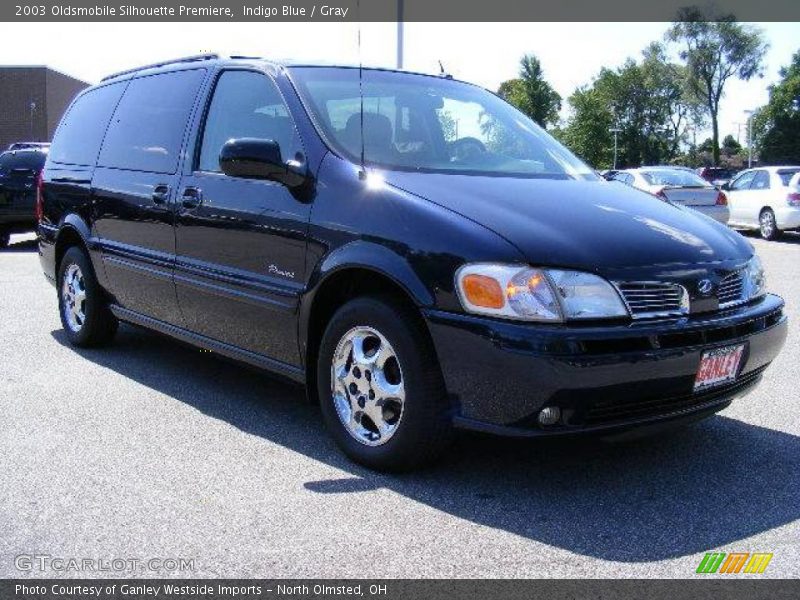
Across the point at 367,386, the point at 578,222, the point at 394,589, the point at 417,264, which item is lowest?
the point at 394,589

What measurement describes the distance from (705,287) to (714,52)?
248ft

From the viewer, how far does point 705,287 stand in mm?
3473

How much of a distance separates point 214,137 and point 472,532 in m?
2.60

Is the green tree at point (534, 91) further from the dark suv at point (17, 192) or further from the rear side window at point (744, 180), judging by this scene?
the dark suv at point (17, 192)

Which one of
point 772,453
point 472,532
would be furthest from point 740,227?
point 472,532

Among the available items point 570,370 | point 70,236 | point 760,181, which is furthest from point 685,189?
point 570,370

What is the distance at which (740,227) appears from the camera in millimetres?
18828

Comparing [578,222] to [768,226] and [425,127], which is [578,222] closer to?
[425,127]

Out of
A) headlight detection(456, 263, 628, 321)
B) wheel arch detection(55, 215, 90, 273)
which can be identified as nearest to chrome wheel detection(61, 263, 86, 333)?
wheel arch detection(55, 215, 90, 273)

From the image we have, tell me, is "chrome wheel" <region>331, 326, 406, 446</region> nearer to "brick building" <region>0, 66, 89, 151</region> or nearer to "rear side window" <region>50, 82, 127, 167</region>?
"rear side window" <region>50, 82, 127, 167</region>

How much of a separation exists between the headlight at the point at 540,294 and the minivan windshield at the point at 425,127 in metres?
0.93

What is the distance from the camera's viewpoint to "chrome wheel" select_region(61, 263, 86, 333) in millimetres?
6047

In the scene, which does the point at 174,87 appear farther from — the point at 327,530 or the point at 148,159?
the point at 327,530

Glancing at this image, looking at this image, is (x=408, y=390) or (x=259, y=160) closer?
(x=408, y=390)
